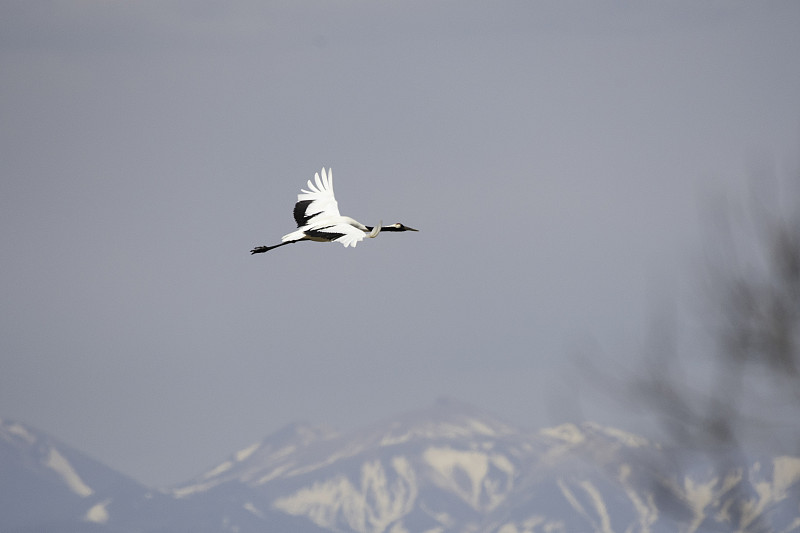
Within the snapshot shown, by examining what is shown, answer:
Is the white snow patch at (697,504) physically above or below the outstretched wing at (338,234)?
below

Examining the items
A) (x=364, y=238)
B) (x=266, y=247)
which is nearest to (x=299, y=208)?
(x=266, y=247)

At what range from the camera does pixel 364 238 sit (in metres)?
36.3

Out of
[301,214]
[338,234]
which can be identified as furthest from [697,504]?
[301,214]

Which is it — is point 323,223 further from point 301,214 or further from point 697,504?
point 697,504

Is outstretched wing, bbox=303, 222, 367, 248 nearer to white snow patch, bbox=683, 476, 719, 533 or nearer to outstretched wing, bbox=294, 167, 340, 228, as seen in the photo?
outstretched wing, bbox=294, 167, 340, 228

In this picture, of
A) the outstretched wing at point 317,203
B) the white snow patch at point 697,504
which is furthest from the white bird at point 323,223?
Result: the white snow patch at point 697,504

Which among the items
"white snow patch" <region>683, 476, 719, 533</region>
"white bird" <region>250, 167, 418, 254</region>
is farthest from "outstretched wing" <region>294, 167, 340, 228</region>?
"white snow patch" <region>683, 476, 719, 533</region>

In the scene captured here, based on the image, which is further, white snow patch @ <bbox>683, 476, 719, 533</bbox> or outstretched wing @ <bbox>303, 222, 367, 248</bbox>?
outstretched wing @ <bbox>303, 222, 367, 248</bbox>

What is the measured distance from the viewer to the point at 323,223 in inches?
1534

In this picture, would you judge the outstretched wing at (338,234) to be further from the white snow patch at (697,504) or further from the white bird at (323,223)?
the white snow patch at (697,504)

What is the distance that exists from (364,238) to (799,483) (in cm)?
1414

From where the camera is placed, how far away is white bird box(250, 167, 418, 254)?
36.8 m

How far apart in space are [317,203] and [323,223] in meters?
3.38

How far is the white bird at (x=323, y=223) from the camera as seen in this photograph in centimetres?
3675
